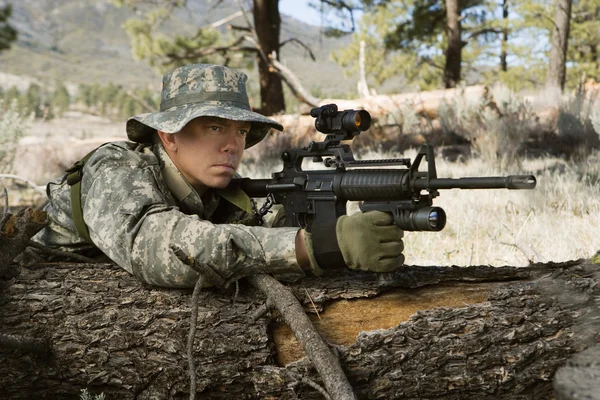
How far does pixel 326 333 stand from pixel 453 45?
1490 cm

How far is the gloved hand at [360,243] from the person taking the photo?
7.43ft

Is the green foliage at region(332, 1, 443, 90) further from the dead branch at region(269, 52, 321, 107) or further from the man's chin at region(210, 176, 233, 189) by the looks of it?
the man's chin at region(210, 176, 233, 189)

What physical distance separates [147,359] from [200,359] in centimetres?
24

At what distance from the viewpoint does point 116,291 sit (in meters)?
2.55

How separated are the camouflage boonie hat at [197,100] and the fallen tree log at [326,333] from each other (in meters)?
0.78

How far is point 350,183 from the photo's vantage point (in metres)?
2.58

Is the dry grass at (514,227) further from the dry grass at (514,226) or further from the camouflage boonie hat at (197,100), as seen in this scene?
the camouflage boonie hat at (197,100)

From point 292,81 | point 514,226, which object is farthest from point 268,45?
point 514,226

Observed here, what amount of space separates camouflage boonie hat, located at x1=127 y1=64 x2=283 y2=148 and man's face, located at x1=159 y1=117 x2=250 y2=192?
0.28 ft

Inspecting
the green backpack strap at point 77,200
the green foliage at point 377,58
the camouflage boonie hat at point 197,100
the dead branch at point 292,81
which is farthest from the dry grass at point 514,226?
the green foliage at point 377,58

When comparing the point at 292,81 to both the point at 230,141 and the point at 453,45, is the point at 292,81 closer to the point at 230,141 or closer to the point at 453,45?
the point at 453,45

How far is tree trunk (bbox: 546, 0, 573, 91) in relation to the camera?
564 inches

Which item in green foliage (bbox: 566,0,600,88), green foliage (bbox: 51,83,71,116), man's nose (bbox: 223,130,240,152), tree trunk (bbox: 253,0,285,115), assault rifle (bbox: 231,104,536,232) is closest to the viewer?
assault rifle (bbox: 231,104,536,232)

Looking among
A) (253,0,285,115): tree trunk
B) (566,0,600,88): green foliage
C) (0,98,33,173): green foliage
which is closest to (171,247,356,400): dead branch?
(0,98,33,173): green foliage
